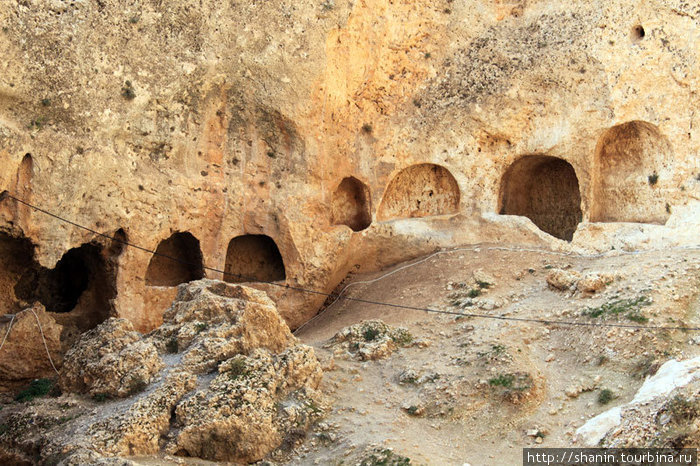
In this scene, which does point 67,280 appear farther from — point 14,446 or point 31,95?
point 14,446

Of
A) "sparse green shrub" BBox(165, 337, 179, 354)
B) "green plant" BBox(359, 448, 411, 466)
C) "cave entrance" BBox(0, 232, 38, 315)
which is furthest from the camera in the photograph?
"cave entrance" BBox(0, 232, 38, 315)

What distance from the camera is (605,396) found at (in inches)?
419

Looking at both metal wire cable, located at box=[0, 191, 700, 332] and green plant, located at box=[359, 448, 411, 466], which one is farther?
metal wire cable, located at box=[0, 191, 700, 332]

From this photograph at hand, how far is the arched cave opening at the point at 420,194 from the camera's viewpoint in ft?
59.0

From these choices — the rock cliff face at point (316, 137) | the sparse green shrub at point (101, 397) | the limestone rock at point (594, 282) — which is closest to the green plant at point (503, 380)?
the limestone rock at point (594, 282)

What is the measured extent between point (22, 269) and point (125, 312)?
98.7 inches

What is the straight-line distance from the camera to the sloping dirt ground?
1017cm

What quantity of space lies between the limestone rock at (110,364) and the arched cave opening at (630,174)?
10441mm

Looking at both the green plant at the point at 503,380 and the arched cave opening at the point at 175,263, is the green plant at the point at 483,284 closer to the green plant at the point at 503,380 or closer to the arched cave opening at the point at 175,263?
the green plant at the point at 503,380

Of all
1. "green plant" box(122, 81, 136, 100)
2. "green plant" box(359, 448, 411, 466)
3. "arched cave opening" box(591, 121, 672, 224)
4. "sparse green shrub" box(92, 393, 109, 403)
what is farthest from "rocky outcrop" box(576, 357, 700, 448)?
"green plant" box(122, 81, 136, 100)

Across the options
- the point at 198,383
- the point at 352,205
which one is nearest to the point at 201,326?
the point at 198,383

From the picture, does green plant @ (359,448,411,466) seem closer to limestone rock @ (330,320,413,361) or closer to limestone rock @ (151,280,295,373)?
limestone rock @ (151,280,295,373)

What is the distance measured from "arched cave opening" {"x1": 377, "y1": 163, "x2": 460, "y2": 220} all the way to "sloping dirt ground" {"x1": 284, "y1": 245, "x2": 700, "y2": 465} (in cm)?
296

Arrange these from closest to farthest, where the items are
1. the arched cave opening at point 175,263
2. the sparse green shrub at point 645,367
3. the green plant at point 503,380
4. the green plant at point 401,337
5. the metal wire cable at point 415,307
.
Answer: the sparse green shrub at point 645,367 < the green plant at point 503,380 < the metal wire cable at point 415,307 < the green plant at point 401,337 < the arched cave opening at point 175,263
